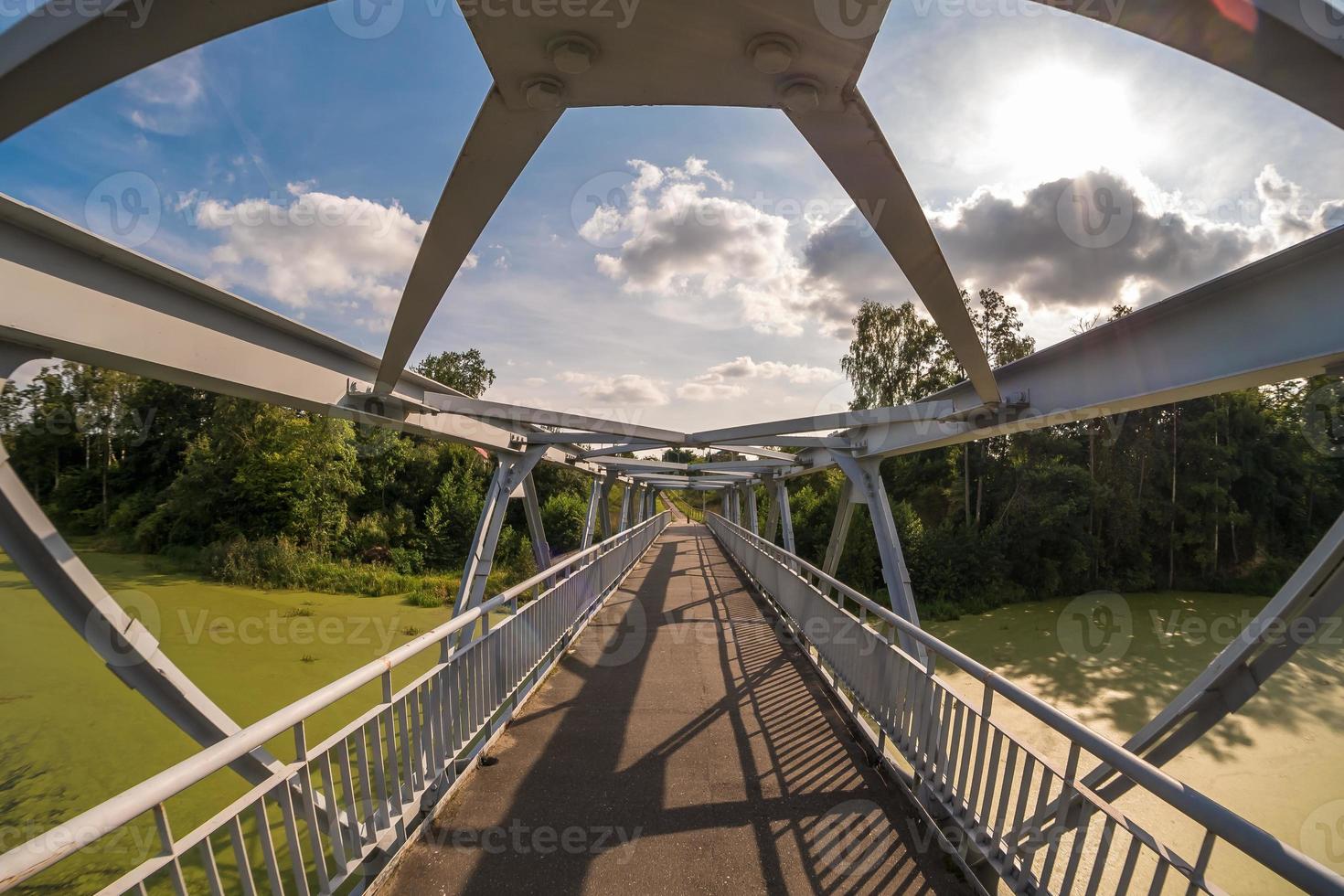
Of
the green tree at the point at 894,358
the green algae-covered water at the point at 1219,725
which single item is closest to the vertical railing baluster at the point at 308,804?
the green algae-covered water at the point at 1219,725

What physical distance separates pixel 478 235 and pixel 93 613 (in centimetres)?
206

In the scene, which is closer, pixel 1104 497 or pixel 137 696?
pixel 137 696

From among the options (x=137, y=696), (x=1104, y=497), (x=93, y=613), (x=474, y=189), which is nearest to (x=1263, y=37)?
(x=474, y=189)

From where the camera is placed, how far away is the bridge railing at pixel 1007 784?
56.0 inches

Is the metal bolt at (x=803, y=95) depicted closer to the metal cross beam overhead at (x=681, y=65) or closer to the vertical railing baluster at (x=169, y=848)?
the metal cross beam overhead at (x=681, y=65)

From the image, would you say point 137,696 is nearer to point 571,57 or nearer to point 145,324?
point 145,324

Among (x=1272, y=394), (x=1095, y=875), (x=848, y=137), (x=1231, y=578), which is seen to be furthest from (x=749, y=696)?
(x=1272, y=394)

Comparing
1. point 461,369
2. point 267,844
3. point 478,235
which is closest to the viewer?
point 267,844

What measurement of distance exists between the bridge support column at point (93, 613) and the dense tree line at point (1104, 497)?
58.8 ft

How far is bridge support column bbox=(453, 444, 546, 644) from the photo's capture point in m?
6.47

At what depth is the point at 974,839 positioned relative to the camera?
238cm

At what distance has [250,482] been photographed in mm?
21062

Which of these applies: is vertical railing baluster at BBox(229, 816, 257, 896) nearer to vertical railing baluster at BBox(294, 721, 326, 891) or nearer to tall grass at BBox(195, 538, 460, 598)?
vertical railing baluster at BBox(294, 721, 326, 891)

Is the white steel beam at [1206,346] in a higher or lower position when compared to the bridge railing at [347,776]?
higher
